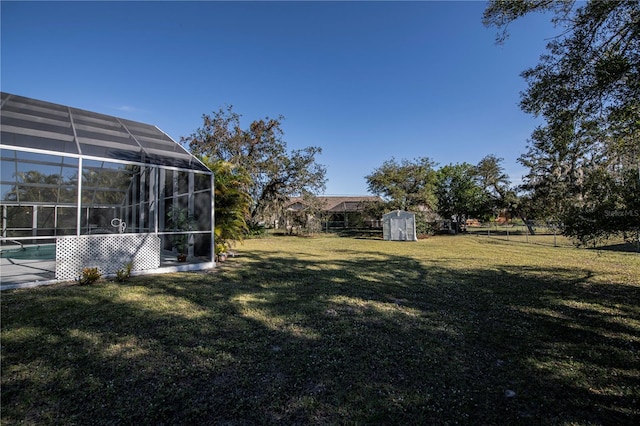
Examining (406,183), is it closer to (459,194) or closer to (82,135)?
(459,194)

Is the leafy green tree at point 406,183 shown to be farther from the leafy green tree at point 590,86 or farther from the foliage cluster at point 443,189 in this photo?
the leafy green tree at point 590,86

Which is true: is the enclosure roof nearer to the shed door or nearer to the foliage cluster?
the shed door

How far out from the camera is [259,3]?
8797mm

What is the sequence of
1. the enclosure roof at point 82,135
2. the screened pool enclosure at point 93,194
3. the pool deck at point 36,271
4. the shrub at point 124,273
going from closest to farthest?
the pool deck at point 36,271, the enclosure roof at point 82,135, the screened pool enclosure at point 93,194, the shrub at point 124,273

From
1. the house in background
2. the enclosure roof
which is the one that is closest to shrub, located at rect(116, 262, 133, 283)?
the enclosure roof

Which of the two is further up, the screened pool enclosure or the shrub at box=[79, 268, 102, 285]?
the screened pool enclosure

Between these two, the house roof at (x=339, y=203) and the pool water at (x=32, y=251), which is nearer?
the pool water at (x=32, y=251)

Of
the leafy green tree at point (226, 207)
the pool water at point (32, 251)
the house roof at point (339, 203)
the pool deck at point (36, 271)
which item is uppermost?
the house roof at point (339, 203)

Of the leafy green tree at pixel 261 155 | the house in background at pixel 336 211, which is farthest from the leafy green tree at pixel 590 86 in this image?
the house in background at pixel 336 211

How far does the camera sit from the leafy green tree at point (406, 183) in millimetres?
23500

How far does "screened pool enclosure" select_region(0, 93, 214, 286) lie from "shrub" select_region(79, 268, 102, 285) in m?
0.46

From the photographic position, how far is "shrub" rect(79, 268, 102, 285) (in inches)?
240

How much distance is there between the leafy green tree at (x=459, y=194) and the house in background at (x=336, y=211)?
22.3ft

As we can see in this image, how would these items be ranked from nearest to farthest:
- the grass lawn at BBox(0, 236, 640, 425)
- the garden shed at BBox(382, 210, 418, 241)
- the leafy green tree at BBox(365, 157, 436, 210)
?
the grass lawn at BBox(0, 236, 640, 425)
the garden shed at BBox(382, 210, 418, 241)
the leafy green tree at BBox(365, 157, 436, 210)
